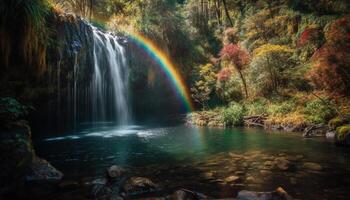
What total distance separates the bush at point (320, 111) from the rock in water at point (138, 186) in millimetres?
12952

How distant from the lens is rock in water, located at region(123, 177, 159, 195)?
688 cm


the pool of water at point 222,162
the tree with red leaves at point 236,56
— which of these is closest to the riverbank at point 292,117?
the pool of water at point 222,162

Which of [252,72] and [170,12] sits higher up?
[170,12]

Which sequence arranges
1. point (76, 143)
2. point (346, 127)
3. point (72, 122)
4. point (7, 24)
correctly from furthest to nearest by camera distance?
point (72, 122) → point (76, 143) → point (346, 127) → point (7, 24)

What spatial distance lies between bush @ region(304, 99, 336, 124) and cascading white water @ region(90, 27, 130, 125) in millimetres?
15109

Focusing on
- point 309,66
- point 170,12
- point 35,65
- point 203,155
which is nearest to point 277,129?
point 309,66

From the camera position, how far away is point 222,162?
9.88m

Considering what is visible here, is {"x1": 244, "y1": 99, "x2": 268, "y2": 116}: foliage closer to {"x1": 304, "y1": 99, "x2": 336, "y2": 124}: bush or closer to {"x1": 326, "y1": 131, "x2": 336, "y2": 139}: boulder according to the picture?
{"x1": 304, "y1": 99, "x2": 336, "y2": 124}: bush

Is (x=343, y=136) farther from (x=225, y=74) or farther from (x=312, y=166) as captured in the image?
(x=225, y=74)

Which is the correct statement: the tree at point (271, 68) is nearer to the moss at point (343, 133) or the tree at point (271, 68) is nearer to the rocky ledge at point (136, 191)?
the moss at point (343, 133)

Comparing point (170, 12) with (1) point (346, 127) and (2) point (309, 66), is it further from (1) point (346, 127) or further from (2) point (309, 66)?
(1) point (346, 127)

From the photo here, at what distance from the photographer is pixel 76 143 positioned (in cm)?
1532

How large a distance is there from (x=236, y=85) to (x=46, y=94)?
1697 cm

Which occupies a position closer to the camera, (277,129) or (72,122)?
(277,129)
